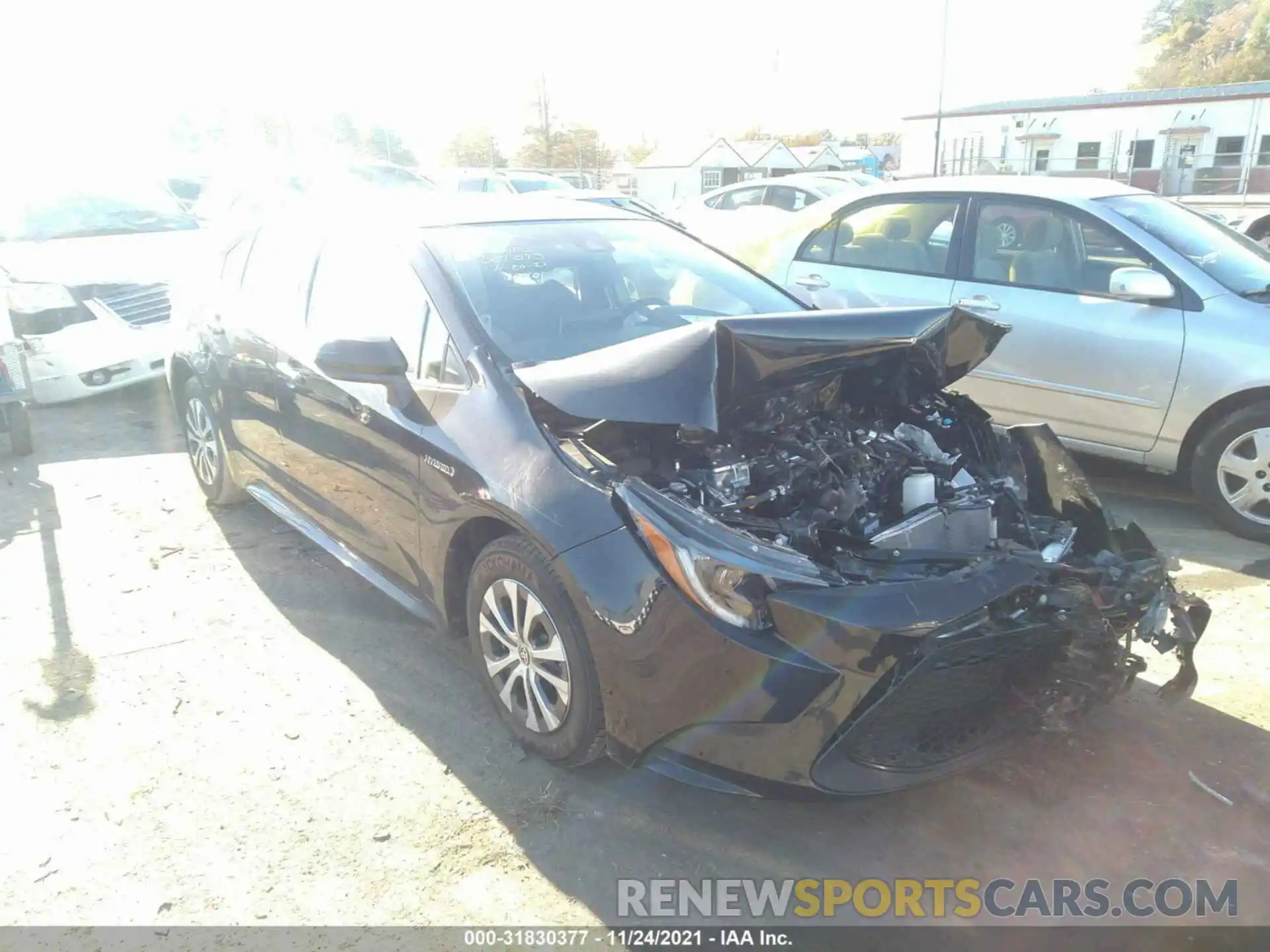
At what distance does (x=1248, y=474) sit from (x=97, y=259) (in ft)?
26.3

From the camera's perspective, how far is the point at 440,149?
55719mm

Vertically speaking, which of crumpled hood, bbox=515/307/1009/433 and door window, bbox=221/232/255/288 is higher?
door window, bbox=221/232/255/288

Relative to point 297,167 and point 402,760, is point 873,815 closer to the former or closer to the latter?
point 402,760

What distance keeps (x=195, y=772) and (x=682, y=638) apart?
1792mm

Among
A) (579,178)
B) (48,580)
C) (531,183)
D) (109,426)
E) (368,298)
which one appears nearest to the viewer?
(368,298)

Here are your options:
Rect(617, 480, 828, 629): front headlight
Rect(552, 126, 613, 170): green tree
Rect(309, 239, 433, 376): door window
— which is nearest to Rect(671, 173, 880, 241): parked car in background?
Rect(309, 239, 433, 376): door window

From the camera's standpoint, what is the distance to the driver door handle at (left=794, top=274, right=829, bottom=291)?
593cm

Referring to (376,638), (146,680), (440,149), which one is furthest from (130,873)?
(440,149)

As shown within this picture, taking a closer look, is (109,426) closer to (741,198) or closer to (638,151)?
(741,198)

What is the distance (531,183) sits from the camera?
70.5 ft

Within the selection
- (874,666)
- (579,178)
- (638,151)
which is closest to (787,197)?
(874,666)

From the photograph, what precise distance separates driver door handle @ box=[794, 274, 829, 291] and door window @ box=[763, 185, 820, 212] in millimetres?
10448

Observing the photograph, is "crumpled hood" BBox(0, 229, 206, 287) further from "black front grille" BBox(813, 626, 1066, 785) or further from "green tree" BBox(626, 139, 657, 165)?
"green tree" BBox(626, 139, 657, 165)

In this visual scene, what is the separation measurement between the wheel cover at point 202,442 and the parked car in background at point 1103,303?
3807mm
